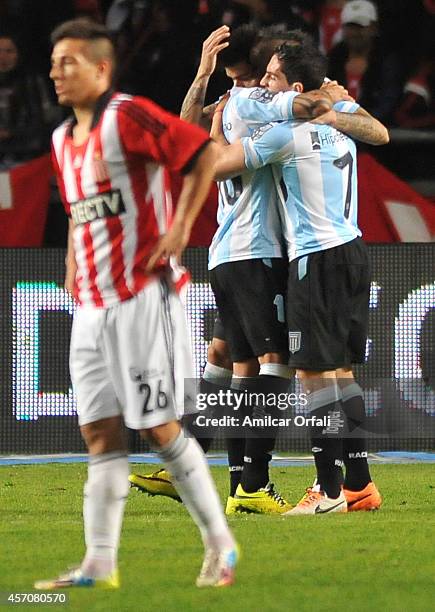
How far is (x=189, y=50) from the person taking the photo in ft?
40.1

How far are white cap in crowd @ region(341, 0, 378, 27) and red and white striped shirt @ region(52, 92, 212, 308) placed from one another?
8074mm

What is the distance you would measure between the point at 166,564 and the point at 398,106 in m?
8.04

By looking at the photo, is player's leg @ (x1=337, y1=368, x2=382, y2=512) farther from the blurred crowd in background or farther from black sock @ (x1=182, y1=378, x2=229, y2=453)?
the blurred crowd in background

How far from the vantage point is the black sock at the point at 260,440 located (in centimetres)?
640

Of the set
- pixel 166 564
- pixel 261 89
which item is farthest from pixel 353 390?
pixel 166 564

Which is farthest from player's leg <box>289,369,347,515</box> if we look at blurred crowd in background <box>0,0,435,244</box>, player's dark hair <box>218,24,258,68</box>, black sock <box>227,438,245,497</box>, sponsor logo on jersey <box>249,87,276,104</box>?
blurred crowd in background <box>0,0,435,244</box>

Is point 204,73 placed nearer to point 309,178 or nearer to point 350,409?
point 309,178

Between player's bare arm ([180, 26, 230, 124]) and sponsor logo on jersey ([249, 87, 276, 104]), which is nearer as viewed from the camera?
sponsor logo on jersey ([249, 87, 276, 104])

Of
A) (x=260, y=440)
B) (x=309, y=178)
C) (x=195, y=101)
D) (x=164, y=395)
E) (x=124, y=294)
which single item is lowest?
(x=260, y=440)

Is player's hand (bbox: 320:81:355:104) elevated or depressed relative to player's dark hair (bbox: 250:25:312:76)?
depressed

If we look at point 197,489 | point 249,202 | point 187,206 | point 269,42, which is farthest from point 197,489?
point 269,42

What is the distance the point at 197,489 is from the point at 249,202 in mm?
2471

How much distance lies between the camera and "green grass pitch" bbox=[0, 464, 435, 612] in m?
3.97

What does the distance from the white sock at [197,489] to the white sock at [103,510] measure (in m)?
0.15
